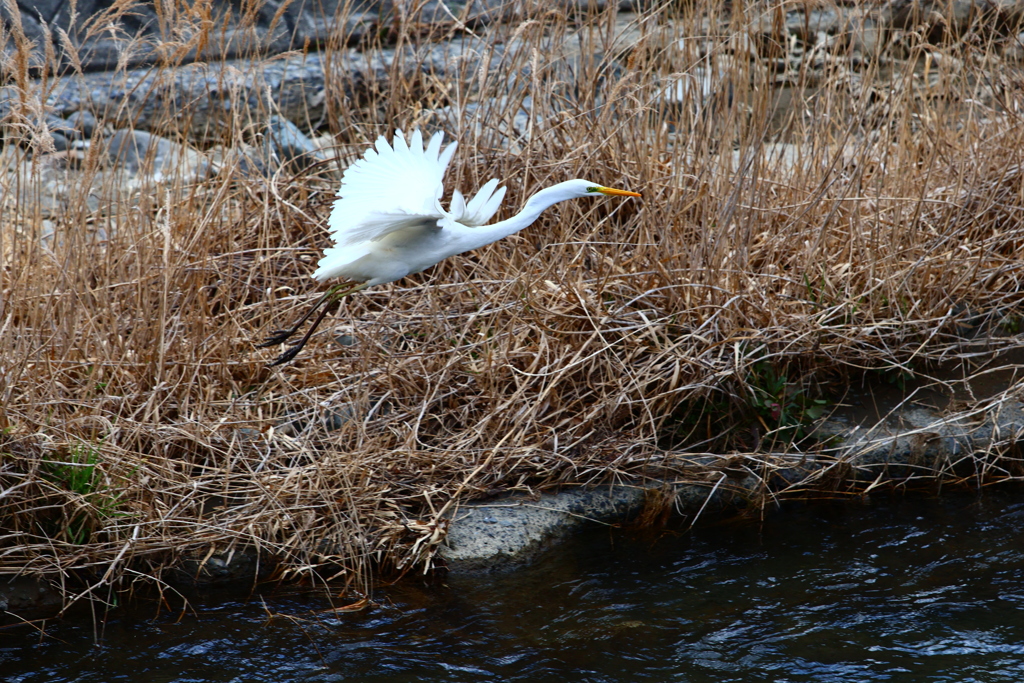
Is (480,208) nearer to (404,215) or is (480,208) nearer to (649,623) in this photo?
(404,215)

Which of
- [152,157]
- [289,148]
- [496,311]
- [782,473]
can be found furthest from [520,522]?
[289,148]

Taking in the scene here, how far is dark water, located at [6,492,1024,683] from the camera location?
6.70ft

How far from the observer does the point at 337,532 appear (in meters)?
2.38

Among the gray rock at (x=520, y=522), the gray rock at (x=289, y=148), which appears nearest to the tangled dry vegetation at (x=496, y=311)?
the gray rock at (x=520, y=522)

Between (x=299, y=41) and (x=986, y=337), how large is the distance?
3.72 meters

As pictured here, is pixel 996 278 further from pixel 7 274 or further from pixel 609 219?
pixel 7 274

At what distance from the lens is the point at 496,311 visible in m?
2.89

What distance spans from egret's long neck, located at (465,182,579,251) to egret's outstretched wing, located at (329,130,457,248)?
0.64 feet

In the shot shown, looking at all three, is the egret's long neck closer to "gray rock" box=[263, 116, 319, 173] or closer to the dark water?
the dark water

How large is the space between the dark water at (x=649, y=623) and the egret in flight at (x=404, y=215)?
83 cm

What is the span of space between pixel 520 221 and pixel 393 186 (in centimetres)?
34

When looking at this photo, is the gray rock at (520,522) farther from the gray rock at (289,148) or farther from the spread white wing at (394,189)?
the gray rock at (289,148)

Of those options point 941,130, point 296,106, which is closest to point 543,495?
point 941,130

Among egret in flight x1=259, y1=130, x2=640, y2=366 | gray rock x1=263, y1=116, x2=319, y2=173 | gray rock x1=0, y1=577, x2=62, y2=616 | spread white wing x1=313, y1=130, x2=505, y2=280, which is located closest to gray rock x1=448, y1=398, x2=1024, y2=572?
egret in flight x1=259, y1=130, x2=640, y2=366
